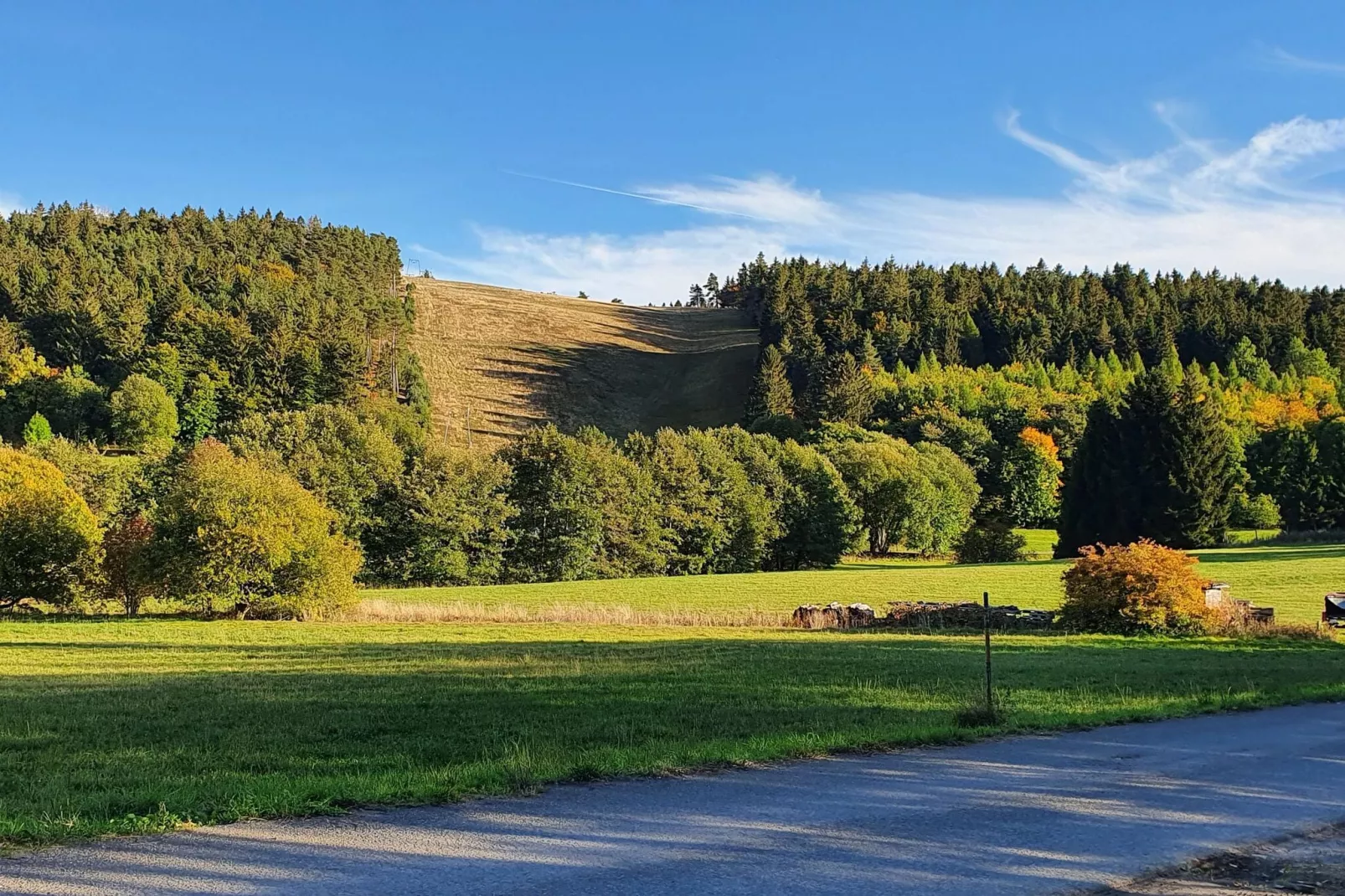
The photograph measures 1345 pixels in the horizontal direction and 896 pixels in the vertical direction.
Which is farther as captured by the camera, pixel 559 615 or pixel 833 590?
pixel 833 590

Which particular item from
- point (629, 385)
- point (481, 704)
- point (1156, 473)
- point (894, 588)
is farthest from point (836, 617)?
point (629, 385)

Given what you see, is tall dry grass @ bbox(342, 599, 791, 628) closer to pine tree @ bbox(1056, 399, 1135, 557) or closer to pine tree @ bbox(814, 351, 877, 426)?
pine tree @ bbox(1056, 399, 1135, 557)

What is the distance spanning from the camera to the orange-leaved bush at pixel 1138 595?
29656 millimetres

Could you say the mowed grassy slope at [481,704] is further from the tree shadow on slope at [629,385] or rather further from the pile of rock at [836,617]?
the tree shadow on slope at [629,385]

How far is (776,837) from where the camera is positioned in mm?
7145

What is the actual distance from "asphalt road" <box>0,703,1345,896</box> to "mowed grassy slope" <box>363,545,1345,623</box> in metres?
28.8

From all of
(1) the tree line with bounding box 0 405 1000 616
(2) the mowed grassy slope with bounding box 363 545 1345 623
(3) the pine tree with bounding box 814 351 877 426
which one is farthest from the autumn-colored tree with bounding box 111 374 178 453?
(3) the pine tree with bounding box 814 351 877 426

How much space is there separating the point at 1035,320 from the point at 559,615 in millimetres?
113589

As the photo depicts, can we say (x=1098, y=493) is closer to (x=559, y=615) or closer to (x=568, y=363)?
(x=559, y=615)

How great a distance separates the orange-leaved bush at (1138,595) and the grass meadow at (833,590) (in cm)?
644

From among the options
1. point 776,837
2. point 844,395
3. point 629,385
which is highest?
point 629,385

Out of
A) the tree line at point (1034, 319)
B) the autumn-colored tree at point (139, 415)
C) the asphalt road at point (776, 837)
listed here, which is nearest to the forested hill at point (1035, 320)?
the tree line at point (1034, 319)

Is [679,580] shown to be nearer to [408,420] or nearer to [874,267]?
[408,420]

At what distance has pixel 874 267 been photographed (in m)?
153
